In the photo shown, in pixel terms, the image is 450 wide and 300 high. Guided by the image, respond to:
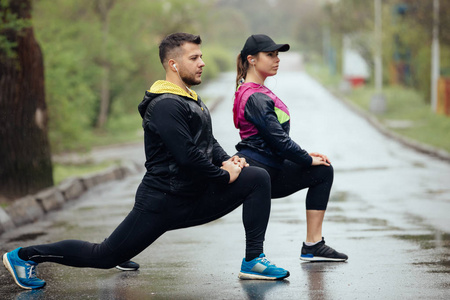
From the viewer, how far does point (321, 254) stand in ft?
19.9

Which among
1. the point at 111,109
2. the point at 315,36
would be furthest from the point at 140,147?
the point at 315,36

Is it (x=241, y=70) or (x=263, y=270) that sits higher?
(x=241, y=70)

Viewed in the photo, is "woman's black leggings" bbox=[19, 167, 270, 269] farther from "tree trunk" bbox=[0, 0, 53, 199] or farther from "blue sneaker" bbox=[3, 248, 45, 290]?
"tree trunk" bbox=[0, 0, 53, 199]

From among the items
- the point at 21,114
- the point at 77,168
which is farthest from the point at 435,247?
the point at 77,168

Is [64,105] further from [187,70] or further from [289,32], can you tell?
[289,32]

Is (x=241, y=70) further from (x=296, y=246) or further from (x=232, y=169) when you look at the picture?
(x=296, y=246)

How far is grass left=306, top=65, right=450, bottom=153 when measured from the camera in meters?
20.1

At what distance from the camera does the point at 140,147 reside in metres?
21.4

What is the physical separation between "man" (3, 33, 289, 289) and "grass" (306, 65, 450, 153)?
486 inches

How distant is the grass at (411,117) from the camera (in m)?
20.1

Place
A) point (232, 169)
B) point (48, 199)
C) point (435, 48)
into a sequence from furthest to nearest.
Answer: point (435, 48), point (48, 199), point (232, 169)

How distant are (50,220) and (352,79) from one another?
40936mm

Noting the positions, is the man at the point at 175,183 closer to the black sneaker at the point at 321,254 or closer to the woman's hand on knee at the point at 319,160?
the woman's hand on knee at the point at 319,160

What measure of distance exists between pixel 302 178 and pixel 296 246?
1.27 metres
